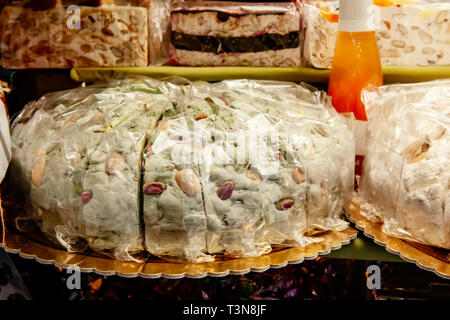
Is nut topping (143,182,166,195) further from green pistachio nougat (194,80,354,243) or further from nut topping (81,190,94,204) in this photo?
green pistachio nougat (194,80,354,243)

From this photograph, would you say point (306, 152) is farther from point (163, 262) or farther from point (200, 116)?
point (163, 262)

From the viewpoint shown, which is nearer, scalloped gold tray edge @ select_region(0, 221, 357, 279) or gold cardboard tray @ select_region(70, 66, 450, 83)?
scalloped gold tray edge @ select_region(0, 221, 357, 279)

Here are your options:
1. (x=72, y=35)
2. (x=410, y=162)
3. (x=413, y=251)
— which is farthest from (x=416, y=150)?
(x=72, y=35)

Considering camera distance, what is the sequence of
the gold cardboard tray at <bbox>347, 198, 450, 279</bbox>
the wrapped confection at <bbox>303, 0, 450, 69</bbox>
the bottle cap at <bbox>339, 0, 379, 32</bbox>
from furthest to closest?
1. the wrapped confection at <bbox>303, 0, 450, 69</bbox>
2. the bottle cap at <bbox>339, 0, 379, 32</bbox>
3. the gold cardboard tray at <bbox>347, 198, 450, 279</bbox>

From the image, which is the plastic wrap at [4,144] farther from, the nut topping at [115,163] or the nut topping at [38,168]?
the nut topping at [115,163]

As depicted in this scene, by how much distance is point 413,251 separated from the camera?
893 millimetres

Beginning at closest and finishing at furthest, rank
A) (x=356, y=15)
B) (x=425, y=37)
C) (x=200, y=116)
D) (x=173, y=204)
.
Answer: (x=173, y=204) → (x=200, y=116) → (x=356, y=15) → (x=425, y=37)

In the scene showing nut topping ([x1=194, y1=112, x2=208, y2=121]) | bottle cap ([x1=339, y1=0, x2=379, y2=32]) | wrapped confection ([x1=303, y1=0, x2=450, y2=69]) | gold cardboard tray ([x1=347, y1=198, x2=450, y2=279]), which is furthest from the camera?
wrapped confection ([x1=303, y1=0, x2=450, y2=69])

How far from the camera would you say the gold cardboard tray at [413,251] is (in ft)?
2.76

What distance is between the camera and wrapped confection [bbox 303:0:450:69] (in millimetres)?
1258

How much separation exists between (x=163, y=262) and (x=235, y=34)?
711 millimetres

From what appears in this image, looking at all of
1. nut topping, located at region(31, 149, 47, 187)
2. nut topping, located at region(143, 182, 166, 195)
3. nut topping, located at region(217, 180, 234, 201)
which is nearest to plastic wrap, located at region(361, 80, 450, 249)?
nut topping, located at region(217, 180, 234, 201)

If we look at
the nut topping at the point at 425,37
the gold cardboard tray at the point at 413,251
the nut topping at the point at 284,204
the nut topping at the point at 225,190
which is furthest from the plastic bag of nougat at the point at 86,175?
the nut topping at the point at 425,37

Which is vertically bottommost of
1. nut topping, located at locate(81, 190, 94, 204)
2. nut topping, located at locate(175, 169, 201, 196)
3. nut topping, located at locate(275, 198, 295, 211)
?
nut topping, located at locate(275, 198, 295, 211)
